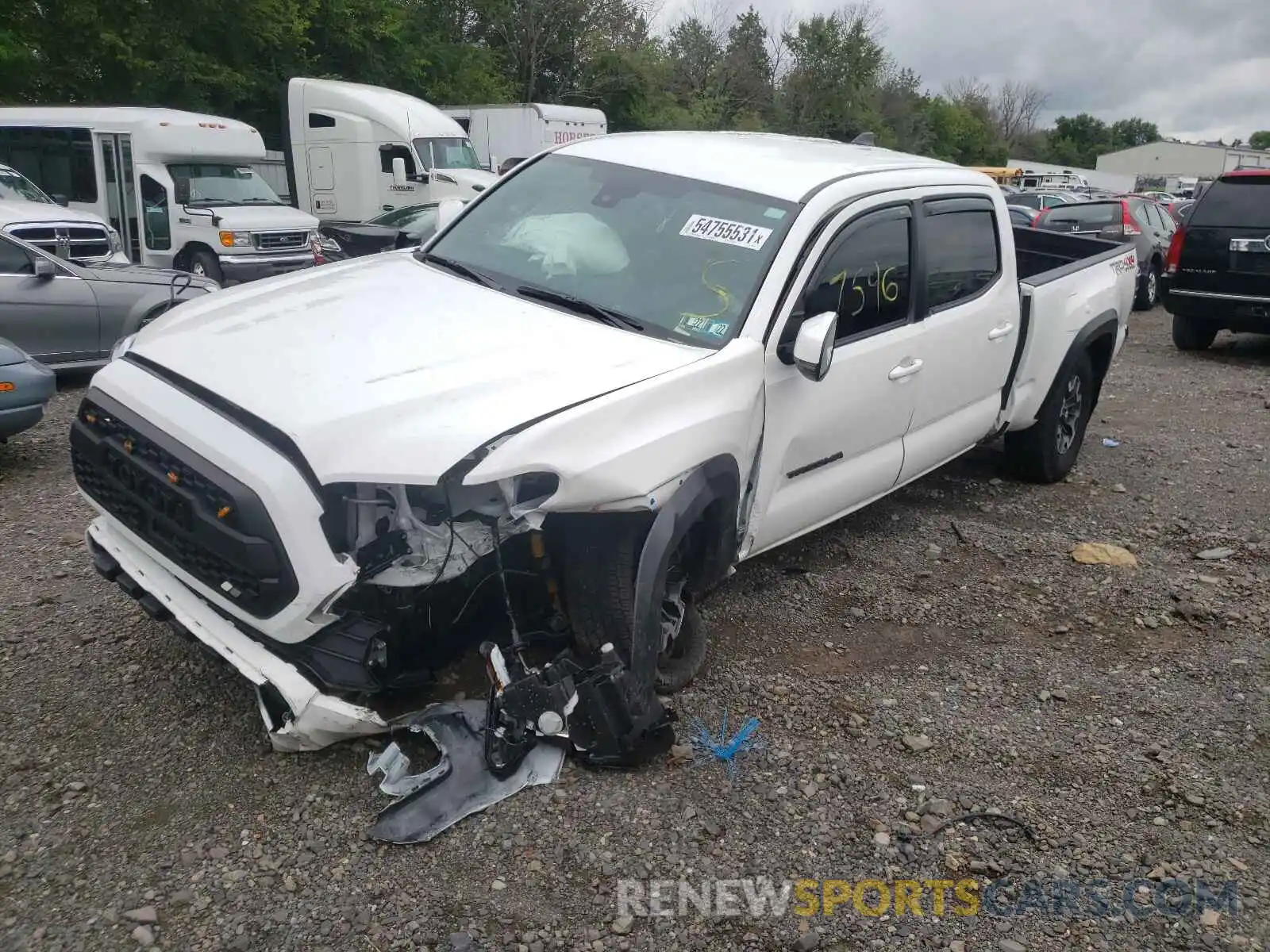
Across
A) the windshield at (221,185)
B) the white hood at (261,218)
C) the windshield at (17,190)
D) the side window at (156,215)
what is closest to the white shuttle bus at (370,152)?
the windshield at (221,185)

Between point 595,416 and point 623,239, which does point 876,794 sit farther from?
point 623,239

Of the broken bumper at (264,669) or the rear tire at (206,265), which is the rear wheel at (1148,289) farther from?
the broken bumper at (264,669)

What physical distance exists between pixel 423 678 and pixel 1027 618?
9.03ft

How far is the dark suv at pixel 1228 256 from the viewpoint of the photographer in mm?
10078

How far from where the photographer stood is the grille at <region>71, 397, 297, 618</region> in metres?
2.78

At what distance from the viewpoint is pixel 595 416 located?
119 inches

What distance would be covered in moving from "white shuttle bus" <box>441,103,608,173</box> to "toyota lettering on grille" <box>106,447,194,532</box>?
19452 millimetres

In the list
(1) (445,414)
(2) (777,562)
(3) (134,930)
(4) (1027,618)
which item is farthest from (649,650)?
(4) (1027,618)

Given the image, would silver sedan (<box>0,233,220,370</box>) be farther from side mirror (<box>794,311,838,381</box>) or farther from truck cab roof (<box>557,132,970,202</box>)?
side mirror (<box>794,311,838,381</box>)

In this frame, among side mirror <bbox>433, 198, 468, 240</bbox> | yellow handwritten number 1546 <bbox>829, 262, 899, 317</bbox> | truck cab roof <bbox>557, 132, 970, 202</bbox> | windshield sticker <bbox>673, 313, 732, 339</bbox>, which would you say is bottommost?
windshield sticker <bbox>673, 313, 732, 339</bbox>

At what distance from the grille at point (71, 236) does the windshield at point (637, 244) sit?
7150 mm

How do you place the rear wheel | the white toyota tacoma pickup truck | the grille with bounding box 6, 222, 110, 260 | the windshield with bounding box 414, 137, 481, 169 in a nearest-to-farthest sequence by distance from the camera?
the white toyota tacoma pickup truck, the grille with bounding box 6, 222, 110, 260, the rear wheel, the windshield with bounding box 414, 137, 481, 169

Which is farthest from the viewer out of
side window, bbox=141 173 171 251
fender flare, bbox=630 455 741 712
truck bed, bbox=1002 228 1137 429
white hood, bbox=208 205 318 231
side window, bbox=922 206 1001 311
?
side window, bbox=141 173 171 251

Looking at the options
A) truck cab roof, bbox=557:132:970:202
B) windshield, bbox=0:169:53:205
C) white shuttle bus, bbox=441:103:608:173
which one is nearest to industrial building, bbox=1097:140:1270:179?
white shuttle bus, bbox=441:103:608:173
